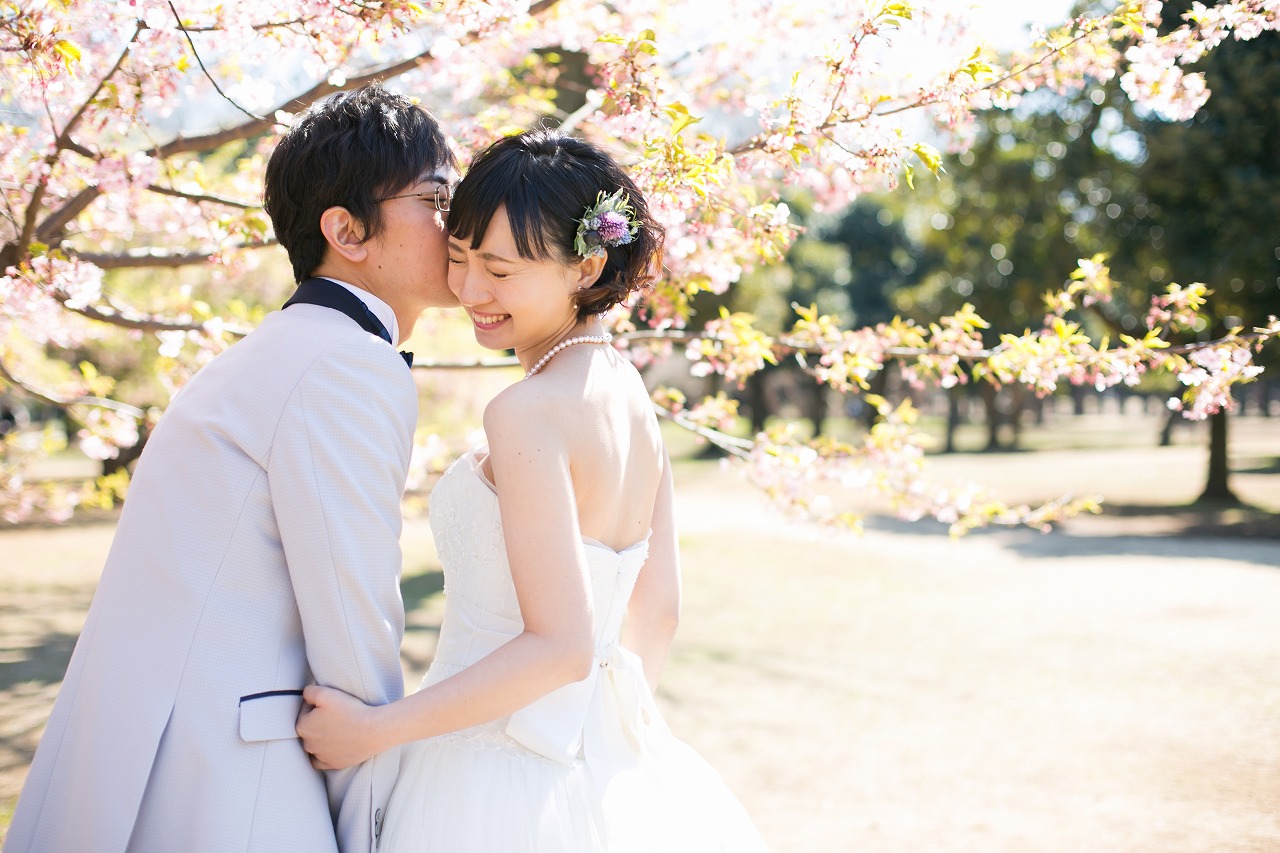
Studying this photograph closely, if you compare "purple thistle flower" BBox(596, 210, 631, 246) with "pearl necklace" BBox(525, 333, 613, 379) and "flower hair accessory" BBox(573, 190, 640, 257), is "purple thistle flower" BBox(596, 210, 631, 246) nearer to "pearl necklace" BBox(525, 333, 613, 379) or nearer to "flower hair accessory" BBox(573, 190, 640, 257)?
"flower hair accessory" BBox(573, 190, 640, 257)

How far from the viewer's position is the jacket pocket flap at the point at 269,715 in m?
1.56

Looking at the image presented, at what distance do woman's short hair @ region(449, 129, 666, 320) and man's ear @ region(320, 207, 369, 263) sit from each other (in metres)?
0.17

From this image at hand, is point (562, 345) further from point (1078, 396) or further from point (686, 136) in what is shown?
point (1078, 396)

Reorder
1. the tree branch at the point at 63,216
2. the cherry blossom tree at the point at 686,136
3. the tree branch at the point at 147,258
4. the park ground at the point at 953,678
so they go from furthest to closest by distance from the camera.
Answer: the park ground at the point at 953,678
the tree branch at the point at 147,258
the tree branch at the point at 63,216
the cherry blossom tree at the point at 686,136

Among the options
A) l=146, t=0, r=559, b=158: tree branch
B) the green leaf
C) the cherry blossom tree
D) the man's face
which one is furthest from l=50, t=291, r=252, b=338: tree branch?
the man's face

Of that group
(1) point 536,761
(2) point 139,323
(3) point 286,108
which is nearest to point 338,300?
(1) point 536,761

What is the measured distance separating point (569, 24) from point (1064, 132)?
48.5ft

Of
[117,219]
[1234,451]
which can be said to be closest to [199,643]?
[117,219]

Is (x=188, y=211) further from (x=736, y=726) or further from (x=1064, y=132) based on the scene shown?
(x=1064, y=132)

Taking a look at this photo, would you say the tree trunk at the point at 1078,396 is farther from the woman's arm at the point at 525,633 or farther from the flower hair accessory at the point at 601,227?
the woman's arm at the point at 525,633

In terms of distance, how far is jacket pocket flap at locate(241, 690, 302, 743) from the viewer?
5.11ft

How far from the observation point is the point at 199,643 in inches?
61.3

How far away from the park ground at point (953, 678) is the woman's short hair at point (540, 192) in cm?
314

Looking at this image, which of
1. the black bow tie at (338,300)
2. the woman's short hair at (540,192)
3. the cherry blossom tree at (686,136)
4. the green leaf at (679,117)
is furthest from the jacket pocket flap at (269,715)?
the green leaf at (679,117)
